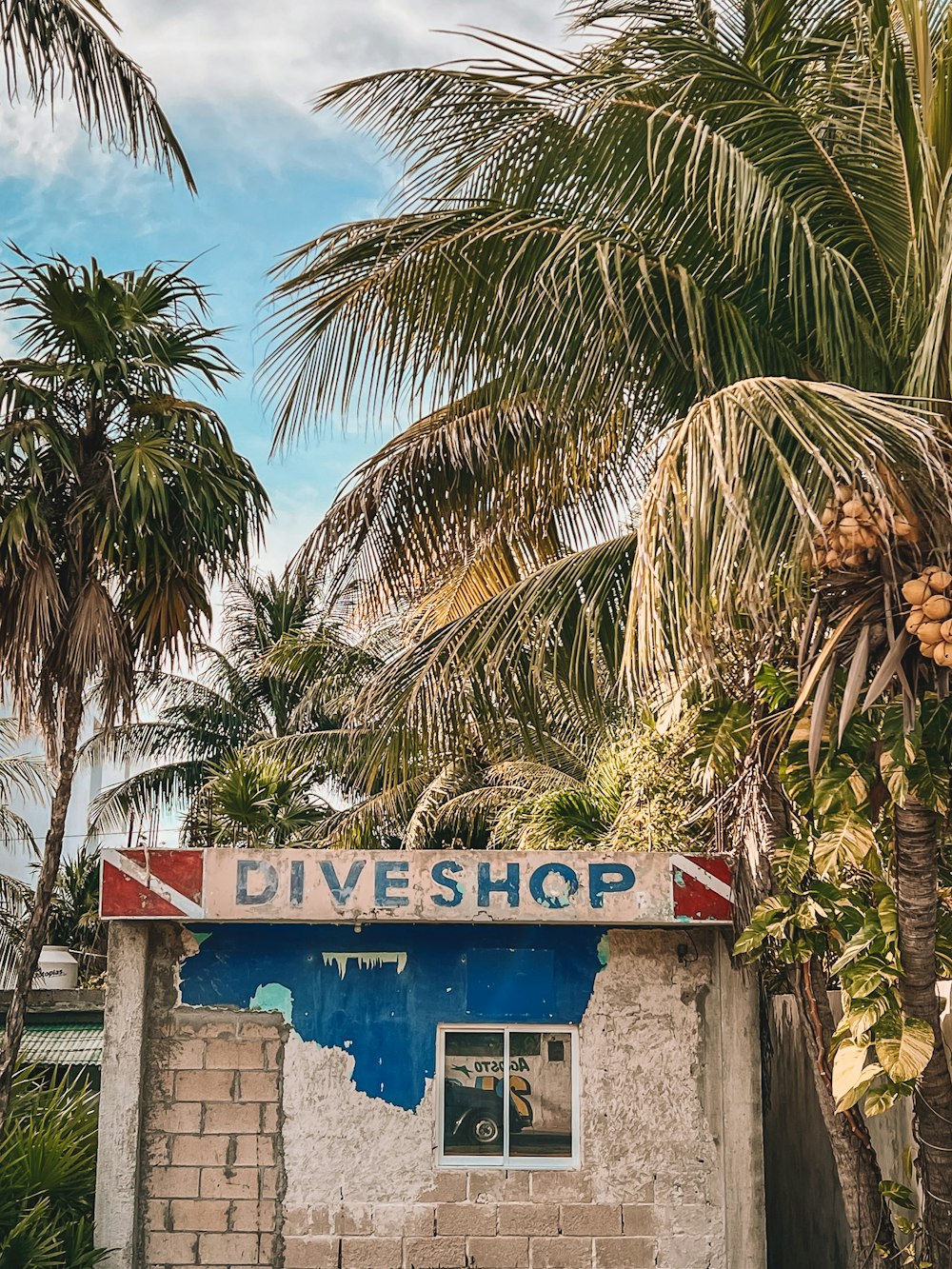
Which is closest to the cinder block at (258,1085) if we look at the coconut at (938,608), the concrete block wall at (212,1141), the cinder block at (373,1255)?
the concrete block wall at (212,1141)

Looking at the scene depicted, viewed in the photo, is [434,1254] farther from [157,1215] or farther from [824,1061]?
[824,1061]

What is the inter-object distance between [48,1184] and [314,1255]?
164 cm

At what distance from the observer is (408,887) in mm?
8086

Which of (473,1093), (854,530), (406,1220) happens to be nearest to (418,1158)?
(406,1220)

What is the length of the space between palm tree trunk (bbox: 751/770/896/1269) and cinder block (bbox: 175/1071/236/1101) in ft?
10.8

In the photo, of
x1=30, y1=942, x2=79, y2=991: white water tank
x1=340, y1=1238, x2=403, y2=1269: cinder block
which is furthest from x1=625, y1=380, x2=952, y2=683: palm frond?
x1=30, y1=942, x2=79, y2=991: white water tank

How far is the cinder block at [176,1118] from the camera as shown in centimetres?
816

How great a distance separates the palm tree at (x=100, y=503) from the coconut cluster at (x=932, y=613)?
16.0 ft

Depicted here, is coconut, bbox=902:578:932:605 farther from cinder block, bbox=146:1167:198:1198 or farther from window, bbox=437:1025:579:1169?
cinder block, bbox=146:1167:198:1198

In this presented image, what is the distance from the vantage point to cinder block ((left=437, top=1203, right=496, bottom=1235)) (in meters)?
8.02

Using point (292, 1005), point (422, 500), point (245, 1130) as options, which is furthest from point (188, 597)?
point (245, 1130)

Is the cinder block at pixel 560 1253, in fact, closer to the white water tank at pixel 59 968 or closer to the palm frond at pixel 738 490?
the palm frond at pixel 738 490

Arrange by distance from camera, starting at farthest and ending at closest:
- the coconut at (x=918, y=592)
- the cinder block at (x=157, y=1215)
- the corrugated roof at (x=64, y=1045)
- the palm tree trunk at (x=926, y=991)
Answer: the corrugated roof at (x=64, y=1045) < the cinder block at (x=157, y=1215) < the palm tree trunk at (x=926, y=991) < the coconut at (x=918, y=592)

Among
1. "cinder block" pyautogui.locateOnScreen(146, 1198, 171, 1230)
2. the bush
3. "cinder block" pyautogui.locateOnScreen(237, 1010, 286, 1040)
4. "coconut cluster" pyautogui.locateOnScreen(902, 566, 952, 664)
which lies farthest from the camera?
"cinder block" pyautogui.locateOnScreen(237, 1010, 286, 1040)
